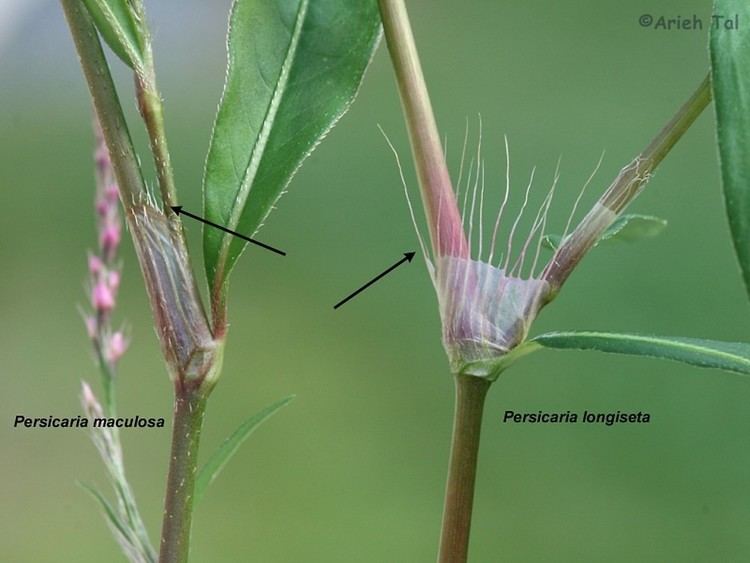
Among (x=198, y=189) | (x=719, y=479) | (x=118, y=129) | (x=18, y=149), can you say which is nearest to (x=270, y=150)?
(x=118, y=129)

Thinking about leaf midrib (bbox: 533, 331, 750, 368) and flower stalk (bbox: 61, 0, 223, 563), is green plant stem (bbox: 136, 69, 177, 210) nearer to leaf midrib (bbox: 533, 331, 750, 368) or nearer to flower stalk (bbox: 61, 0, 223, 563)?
flower stalk (bbox: 61, 0, 223, 563)

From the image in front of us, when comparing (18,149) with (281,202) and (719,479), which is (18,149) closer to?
(281,202)

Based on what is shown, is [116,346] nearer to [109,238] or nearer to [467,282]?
[109,238]

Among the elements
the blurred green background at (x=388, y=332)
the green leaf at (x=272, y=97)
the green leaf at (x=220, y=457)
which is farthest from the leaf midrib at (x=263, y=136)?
the blurred green background at (x=388, y=332)

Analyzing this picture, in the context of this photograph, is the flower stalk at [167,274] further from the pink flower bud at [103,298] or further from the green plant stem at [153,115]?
the pink flower bud at [103,298]

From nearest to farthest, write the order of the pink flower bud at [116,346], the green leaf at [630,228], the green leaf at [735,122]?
the green leaf at [735,122] < the green leaf at [630,228] < the pink flower bud at [116,346]

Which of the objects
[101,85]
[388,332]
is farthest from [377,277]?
[101,85]
